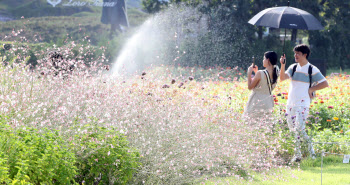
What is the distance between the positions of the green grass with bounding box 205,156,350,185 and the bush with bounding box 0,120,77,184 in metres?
1.87

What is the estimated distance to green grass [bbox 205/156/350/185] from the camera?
4.93 metres

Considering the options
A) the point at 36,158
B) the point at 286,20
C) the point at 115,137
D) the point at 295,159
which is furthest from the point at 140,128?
the point at 286,20

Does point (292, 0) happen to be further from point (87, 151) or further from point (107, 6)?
point (87, 151)

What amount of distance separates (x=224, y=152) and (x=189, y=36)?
627 inches

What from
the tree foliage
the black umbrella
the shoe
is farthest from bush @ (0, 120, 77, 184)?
the tree foliage

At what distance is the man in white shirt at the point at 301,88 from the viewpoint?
594 centimetres

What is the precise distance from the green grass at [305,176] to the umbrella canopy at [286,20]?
231cm

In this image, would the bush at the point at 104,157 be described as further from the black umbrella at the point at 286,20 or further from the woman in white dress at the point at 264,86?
the black umbrella at the point at 286,20

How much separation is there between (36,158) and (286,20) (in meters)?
5.09

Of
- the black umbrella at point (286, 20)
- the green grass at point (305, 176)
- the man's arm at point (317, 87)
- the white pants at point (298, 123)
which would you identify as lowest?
the green grass at point (305, 176)

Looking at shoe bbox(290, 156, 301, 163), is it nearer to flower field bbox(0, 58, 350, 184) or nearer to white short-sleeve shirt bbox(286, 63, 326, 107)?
flower field bbox(0, 58, 350, 184)

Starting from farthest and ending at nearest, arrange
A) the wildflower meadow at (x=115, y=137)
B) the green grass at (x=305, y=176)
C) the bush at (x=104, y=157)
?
1. the green grass at (x=305, y=176)
2. the bush at (x=104, y=157)
3. the wildflower meadow at (x=115, y=137)

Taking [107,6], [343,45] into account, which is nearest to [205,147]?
[343,45]

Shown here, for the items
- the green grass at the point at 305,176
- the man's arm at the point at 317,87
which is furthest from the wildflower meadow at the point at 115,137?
the man's arm at the point at 317,87
